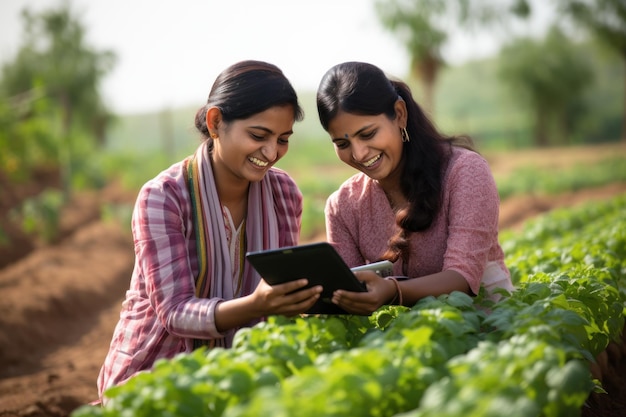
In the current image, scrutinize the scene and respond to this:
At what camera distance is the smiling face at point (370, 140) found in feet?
10.6

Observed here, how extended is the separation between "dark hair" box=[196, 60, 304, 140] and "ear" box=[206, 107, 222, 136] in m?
0.02

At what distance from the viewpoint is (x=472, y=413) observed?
164 cm

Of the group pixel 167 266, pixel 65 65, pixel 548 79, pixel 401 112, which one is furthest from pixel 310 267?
pixel 548 79

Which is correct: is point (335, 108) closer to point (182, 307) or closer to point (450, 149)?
point (450, 149)

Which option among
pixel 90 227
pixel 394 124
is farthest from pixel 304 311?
pixel 90 227

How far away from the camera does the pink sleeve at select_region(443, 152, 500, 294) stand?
3191 mm

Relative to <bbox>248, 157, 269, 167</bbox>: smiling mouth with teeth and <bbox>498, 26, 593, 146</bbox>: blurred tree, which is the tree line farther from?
<bbox>248, 157, 269, 167</bbox>: smiling mouth with teeth

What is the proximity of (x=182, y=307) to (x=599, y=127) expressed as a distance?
3856 cm

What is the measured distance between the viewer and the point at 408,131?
3488 mm

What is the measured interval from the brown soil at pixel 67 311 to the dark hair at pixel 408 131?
1.18 meters

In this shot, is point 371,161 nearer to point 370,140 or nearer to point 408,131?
point 370,140

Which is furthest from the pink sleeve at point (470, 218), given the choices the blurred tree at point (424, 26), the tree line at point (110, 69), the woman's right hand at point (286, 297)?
the blurred tree at point (424, 26)

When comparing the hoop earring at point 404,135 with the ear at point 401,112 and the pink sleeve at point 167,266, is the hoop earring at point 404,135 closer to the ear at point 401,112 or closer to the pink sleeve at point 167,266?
the ear at point 401,112

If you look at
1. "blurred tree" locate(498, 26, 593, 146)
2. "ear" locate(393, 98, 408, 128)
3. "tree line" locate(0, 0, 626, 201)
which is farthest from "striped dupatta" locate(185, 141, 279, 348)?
"blurred tree" locate(498, 26, 593, 146)
